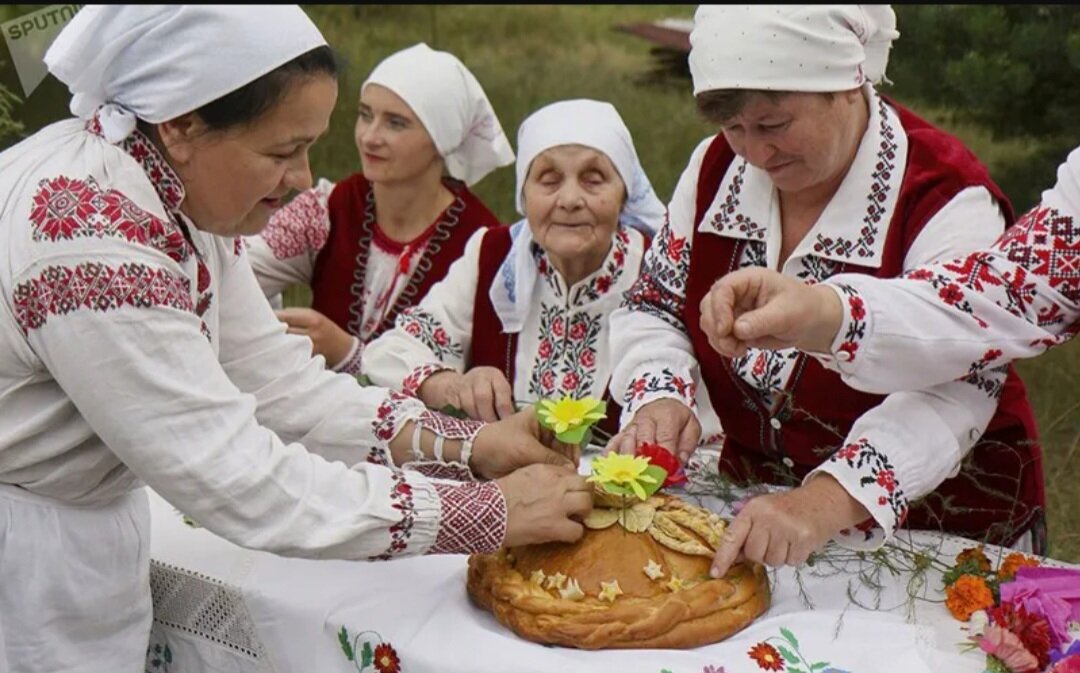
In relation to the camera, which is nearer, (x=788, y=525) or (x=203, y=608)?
(x=788, y=525)

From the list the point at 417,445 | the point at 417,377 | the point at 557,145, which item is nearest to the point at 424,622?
the point at 417,445

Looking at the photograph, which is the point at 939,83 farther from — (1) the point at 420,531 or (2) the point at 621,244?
(1) the point at 420,531

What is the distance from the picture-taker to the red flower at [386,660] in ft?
7.66

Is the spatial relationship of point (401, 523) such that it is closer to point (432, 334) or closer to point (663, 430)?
point (663, 430)

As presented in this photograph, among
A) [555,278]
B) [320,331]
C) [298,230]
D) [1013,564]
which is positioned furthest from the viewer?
[298,230]

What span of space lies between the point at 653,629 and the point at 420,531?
1.36 ft

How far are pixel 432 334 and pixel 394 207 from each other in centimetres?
79

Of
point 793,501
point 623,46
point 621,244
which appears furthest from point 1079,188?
point 623,46

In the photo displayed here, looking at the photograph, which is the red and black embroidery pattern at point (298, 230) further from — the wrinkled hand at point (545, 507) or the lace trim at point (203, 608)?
the wrinkled hand at point (545, 507)

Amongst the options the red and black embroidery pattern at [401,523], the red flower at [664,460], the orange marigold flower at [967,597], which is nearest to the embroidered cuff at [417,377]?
the red flower at [664,460]

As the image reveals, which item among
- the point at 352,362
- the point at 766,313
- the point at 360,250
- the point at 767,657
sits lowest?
the point at 352,362

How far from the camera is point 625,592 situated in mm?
2309

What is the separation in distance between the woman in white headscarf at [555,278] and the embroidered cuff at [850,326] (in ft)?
4.77

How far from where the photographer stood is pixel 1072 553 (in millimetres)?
3418
